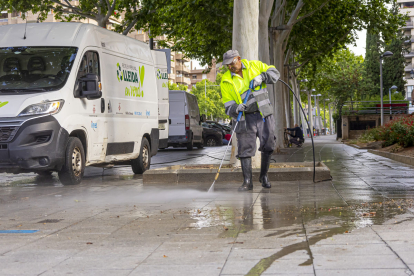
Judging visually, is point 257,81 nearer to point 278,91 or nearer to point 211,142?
point 278,91

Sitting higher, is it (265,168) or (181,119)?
(181,119)

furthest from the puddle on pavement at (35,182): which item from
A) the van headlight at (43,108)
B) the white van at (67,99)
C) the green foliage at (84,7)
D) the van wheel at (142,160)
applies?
the green foliage at (84,7)

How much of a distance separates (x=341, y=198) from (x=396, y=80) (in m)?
64.0

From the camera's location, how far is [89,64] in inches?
441

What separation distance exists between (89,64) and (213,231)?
6451 millimetres

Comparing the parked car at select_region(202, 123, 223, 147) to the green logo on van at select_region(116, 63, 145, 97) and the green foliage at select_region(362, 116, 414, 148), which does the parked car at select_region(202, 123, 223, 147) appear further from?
the green logo on van at select_region(116, 63, 145, 97)

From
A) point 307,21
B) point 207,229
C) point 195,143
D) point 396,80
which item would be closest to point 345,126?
point 307,21

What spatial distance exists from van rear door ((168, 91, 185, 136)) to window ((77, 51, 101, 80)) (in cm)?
1534

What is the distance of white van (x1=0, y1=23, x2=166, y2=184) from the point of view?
983 cm

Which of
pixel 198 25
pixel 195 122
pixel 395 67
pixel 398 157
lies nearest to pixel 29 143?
pixel 398 157

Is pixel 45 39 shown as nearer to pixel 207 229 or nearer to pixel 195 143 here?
pixel 207 229

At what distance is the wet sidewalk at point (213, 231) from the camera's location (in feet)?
13.6

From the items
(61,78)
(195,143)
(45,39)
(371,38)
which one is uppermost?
(371,38)

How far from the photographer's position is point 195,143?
97.2 feet
